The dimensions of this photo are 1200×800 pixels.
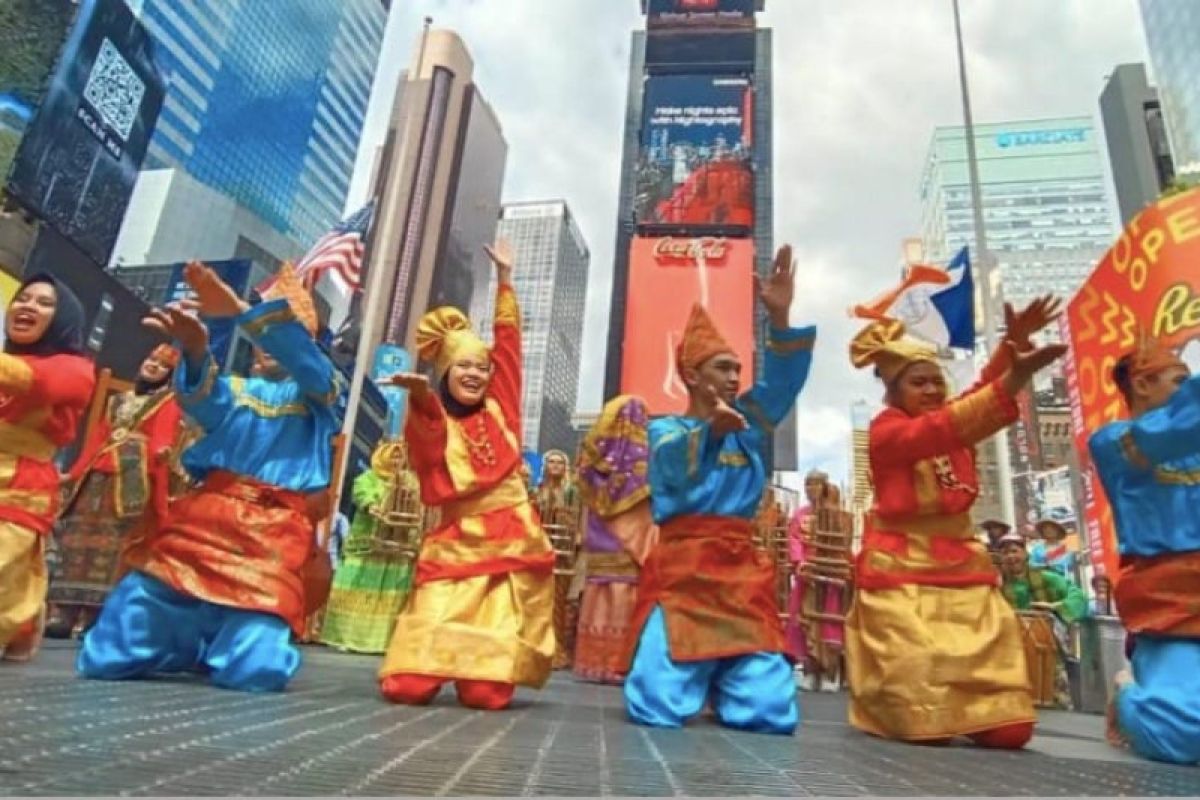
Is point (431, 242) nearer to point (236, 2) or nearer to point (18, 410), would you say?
point (236, 2)

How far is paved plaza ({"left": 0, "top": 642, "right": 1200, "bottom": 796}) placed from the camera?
1427 millimetres

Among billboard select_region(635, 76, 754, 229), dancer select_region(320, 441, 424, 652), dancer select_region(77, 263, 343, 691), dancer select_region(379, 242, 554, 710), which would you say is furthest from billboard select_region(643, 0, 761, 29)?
dancer select_region(77, 263, 343, 691)

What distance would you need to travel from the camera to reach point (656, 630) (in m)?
3.41

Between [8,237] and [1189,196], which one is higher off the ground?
[8,237]

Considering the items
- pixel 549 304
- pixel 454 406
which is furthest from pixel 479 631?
pixel 549 304

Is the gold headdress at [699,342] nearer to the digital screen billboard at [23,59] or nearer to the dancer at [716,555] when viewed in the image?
the dancer at [716,555]

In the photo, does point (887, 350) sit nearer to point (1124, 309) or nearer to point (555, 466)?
point (1124, 309)

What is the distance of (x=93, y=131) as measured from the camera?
20062 mm

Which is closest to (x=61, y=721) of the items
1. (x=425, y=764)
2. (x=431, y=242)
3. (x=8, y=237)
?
(x=425, y=764)

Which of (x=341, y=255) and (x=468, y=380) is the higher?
(x=341, y=255)

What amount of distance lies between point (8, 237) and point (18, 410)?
15687 mm

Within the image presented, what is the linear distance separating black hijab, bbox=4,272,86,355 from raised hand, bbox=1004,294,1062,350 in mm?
4190

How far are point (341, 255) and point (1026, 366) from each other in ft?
20.5

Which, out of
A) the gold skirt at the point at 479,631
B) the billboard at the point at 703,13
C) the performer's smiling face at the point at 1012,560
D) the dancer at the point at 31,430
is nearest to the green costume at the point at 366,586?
the dancer at the point at 31,430
